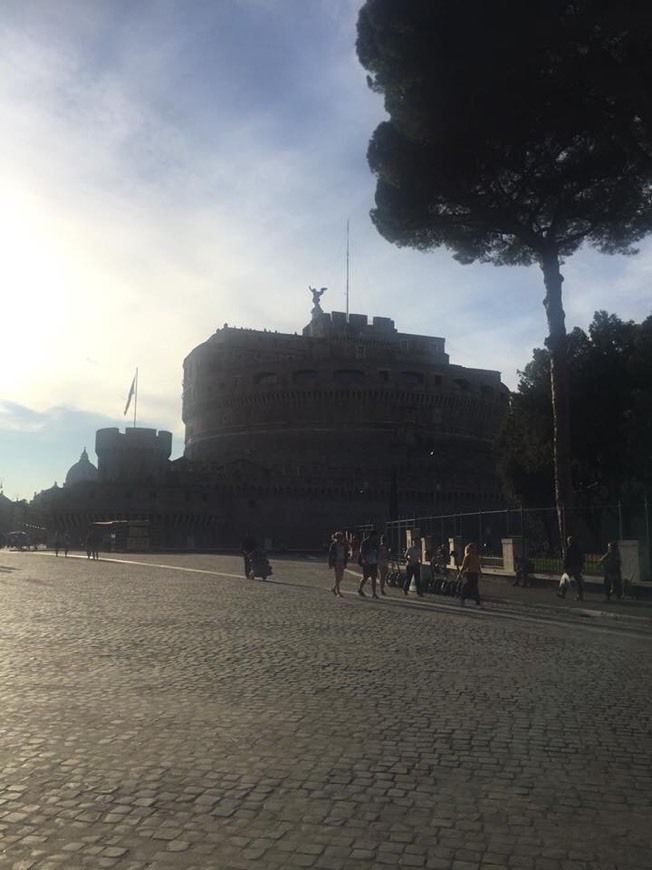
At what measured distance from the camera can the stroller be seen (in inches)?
768

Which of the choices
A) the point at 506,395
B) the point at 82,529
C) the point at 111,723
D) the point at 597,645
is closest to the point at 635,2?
the point at 597,645

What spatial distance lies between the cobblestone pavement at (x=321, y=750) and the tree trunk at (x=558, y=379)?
32.4ft

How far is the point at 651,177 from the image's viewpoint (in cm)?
1766

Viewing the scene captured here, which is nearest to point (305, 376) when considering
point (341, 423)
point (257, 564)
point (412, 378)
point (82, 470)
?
point (341, 423)

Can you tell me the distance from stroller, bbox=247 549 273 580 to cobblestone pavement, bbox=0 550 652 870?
9.97m

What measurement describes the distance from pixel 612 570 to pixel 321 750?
1103cm

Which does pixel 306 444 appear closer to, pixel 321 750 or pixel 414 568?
pixel 414 568

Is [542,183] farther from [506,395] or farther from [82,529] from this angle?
[506,395]

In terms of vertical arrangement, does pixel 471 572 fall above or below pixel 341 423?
below

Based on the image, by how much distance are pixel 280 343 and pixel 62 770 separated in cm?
6209

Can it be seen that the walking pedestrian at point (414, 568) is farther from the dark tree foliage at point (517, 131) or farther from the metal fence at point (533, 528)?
the dark tree foliage at point (517, 131)

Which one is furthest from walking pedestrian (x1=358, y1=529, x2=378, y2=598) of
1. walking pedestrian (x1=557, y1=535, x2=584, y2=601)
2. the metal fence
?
the metal fence

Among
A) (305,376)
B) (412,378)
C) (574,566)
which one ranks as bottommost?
(574,566)

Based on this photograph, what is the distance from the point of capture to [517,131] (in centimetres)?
1739
